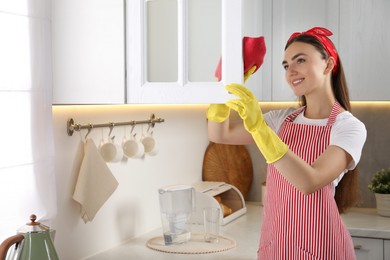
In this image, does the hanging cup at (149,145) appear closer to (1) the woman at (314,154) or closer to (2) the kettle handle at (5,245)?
(1) the woman at (314,154)

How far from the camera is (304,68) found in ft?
7.61

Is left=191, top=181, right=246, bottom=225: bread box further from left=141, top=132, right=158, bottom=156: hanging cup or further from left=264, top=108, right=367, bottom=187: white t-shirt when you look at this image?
left=264, top=108, right=367, bottom=187: white t-shirt

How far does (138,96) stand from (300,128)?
61 centimetres

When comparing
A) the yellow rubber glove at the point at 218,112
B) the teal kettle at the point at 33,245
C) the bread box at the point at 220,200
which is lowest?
the bread box at the point at 220,200

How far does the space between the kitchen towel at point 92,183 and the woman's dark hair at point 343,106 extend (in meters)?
0.77

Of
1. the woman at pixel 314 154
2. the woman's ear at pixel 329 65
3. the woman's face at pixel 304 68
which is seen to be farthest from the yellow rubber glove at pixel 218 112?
the woman's ear at pixel 329 65

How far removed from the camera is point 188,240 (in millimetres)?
2734

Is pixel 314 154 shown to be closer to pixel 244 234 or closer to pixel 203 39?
pixel 203 39

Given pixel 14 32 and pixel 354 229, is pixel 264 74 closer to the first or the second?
pixel 354 229

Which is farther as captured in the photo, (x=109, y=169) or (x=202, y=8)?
(x=109, y=169)

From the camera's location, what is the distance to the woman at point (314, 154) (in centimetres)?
223

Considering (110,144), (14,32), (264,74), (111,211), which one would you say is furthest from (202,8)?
(264,74)

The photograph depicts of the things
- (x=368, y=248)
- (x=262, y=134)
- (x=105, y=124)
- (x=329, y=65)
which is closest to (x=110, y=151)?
(x=105, y=124)

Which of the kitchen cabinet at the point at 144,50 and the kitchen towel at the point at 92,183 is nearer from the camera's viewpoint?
the kitchen cabinet at the point at 144,50
